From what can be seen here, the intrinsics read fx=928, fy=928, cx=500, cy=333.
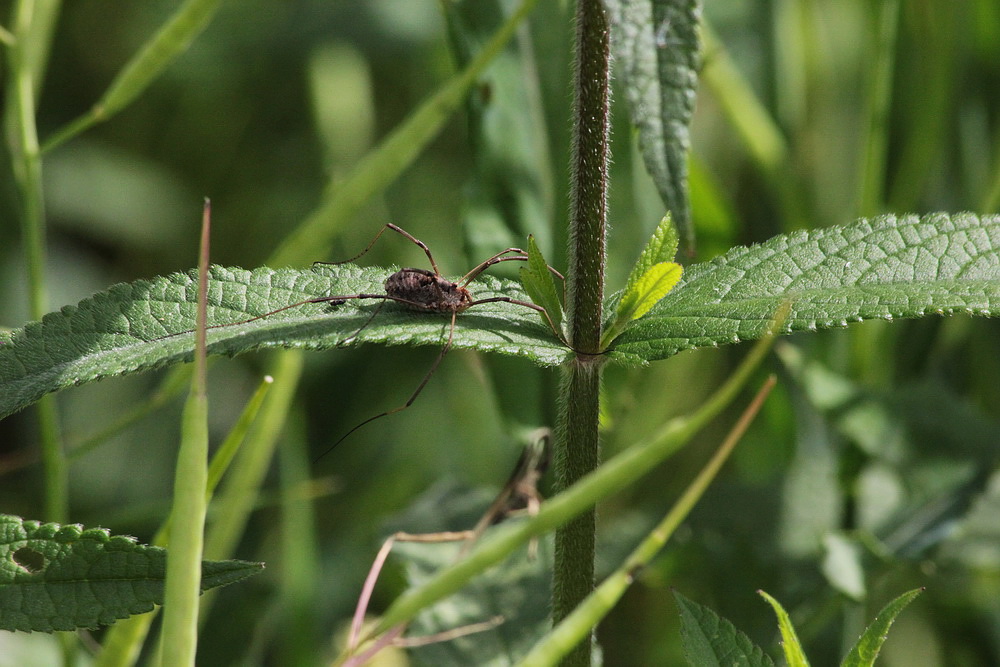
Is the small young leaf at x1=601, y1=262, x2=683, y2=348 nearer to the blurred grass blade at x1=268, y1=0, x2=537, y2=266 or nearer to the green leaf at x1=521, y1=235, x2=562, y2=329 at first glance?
the green leaf at x1=521, y1=235, x2=562, y2=329

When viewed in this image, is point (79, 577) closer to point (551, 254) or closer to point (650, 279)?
point (650, 279)

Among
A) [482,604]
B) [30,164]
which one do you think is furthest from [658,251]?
[30,164]

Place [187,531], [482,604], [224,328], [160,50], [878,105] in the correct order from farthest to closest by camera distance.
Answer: [878,105]
[482,604]
[160,50]
[224,328]
[187,531]

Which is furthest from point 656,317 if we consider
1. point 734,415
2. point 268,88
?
point 268,88

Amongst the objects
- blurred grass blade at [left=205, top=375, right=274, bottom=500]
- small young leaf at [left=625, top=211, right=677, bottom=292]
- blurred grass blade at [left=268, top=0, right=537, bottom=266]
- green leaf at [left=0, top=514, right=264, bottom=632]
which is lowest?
green leaf at [left=0, top=514, right=264, bottom=632]

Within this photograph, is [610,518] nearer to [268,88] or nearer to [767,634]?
[767,634]

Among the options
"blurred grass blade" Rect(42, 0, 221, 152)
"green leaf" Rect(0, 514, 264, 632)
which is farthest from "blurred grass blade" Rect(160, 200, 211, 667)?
"blurred grass blade" Rect(42, 0, 221, 152)
